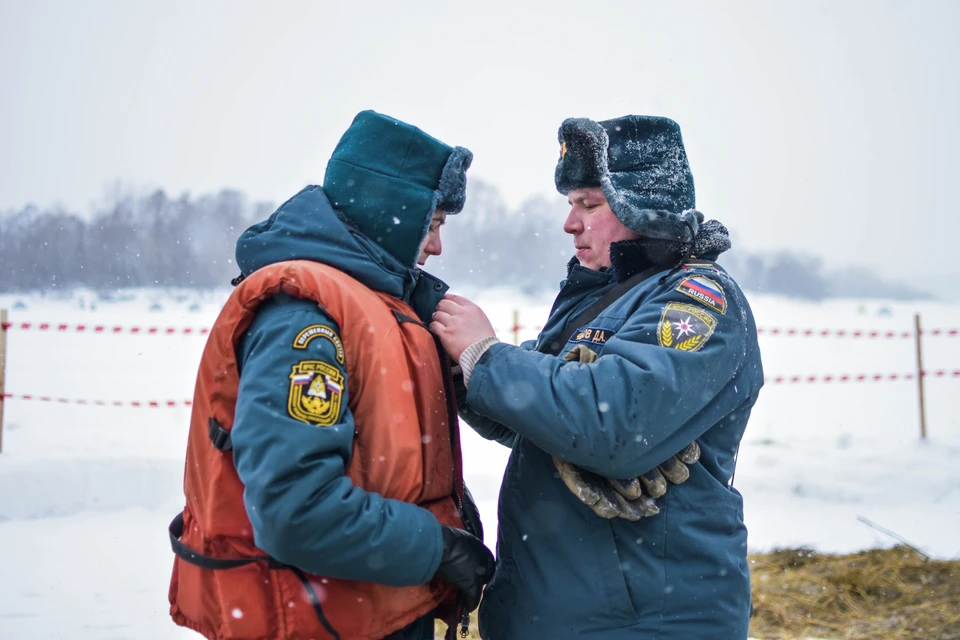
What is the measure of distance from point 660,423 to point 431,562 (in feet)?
1.92

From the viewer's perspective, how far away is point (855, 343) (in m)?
20.8

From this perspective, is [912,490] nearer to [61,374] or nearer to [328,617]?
[328,617]

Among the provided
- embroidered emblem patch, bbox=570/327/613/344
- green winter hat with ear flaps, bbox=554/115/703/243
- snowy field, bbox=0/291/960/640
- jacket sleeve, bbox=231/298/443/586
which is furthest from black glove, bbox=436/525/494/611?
snowy field, bbox=0/291/960/640

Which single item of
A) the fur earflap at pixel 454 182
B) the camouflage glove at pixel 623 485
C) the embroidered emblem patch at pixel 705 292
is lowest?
the camouflage glove at pixel 623 485

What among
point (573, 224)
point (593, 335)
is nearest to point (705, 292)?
point (593, 335)

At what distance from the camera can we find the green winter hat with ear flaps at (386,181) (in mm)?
1716

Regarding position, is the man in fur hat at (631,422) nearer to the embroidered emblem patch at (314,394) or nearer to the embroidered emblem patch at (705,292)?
the embroidered emblem patch at (705,292)

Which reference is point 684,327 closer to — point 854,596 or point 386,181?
point 386,181

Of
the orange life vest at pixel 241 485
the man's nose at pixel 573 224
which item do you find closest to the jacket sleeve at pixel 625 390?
the orange life vest at pixel 241 485

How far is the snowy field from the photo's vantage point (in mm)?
4375

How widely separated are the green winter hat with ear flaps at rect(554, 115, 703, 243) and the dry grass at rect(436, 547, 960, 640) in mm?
2816

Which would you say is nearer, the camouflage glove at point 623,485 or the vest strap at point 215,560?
the vest strap at point 215,560

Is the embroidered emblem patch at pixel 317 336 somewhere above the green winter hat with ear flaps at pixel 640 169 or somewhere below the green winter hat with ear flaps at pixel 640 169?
below

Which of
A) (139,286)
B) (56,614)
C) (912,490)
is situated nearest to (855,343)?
(912,490)
